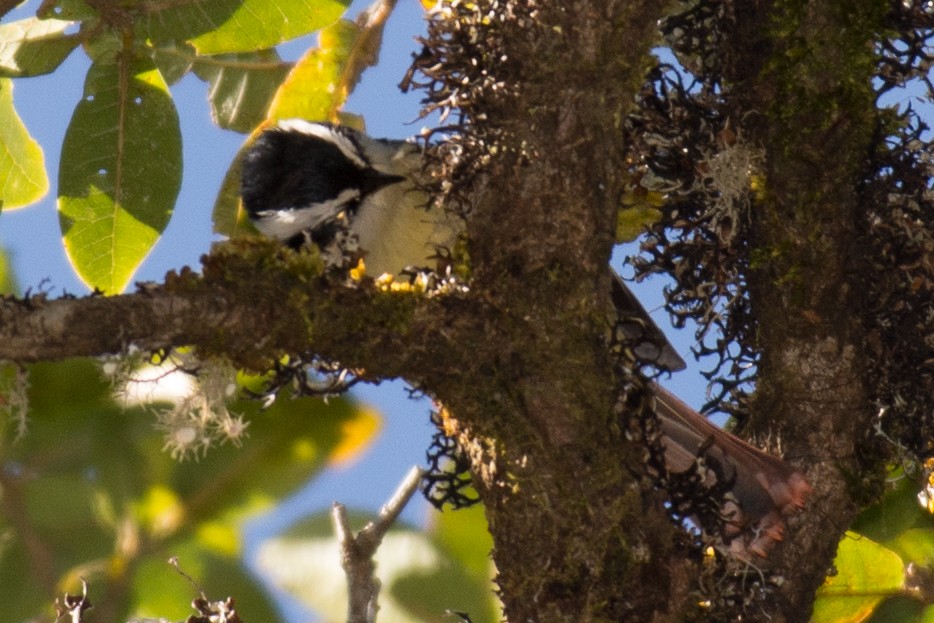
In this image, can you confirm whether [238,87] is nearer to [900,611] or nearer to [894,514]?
[894,514]

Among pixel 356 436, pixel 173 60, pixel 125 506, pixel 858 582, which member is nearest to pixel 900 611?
pixel 858 582

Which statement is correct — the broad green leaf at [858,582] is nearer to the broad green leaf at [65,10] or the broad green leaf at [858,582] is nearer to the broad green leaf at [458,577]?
the broad green leaf at [458,577]

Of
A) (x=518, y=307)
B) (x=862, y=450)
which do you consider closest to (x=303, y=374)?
(x=518, y=307)

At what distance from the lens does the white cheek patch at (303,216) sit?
8.80 feet

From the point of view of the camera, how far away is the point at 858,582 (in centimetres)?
229

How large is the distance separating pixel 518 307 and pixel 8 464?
29.6 inches

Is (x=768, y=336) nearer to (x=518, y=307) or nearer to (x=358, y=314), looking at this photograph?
(x=518, y=307)

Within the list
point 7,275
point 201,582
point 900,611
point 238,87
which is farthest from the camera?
point 238,87

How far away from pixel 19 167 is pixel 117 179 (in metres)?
0.23

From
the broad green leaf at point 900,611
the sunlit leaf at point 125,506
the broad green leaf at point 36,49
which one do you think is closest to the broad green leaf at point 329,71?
the broad green leaf at point 36,49

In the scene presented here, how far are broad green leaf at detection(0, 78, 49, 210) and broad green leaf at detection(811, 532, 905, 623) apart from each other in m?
1.68

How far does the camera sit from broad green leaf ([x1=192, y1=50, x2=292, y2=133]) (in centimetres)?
289

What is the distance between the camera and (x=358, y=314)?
181cm

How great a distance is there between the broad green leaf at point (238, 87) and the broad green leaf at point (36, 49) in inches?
18.5
